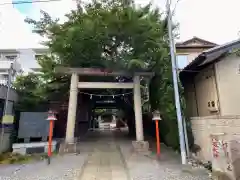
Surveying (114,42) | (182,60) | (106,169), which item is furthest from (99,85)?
(182,60)

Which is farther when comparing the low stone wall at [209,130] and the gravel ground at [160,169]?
the low stone wall at [209,130]

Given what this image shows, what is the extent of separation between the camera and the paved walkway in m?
5.74

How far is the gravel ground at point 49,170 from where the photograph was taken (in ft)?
18.9

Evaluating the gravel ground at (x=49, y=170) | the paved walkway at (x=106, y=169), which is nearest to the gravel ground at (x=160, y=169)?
the paved walkway at (x=106, y=169)

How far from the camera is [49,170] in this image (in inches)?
251

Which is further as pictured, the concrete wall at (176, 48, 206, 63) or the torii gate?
the concrete wall at (176, 48, 206, 63)

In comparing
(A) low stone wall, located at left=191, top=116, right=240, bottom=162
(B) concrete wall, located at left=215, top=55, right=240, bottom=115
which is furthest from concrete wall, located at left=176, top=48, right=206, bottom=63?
(A) low stone wall, located at left=191, top=116, right=240, bottom=162

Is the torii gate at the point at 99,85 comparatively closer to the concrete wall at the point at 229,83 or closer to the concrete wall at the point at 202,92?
the concrete wall at the point at 202,92

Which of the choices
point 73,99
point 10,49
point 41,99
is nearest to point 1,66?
point 10,49

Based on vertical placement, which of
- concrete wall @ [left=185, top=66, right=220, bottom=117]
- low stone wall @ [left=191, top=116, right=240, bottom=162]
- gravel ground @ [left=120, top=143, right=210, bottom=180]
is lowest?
gravel ground @ [left=120, top=143, right=210, bottom=180]

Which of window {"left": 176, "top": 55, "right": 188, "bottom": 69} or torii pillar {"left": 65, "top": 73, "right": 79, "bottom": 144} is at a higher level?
window {"left": 176, "top": 55, "right": 188, "bottom": 69}

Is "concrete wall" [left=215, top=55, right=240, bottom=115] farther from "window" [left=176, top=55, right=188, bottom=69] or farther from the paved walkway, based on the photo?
"window" [left=176, top=55, right=188, bottom=69]

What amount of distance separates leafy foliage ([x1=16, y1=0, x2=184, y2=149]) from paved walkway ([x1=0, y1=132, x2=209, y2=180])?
7.01 ft

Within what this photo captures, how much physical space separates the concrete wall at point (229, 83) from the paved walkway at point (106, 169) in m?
3.21
